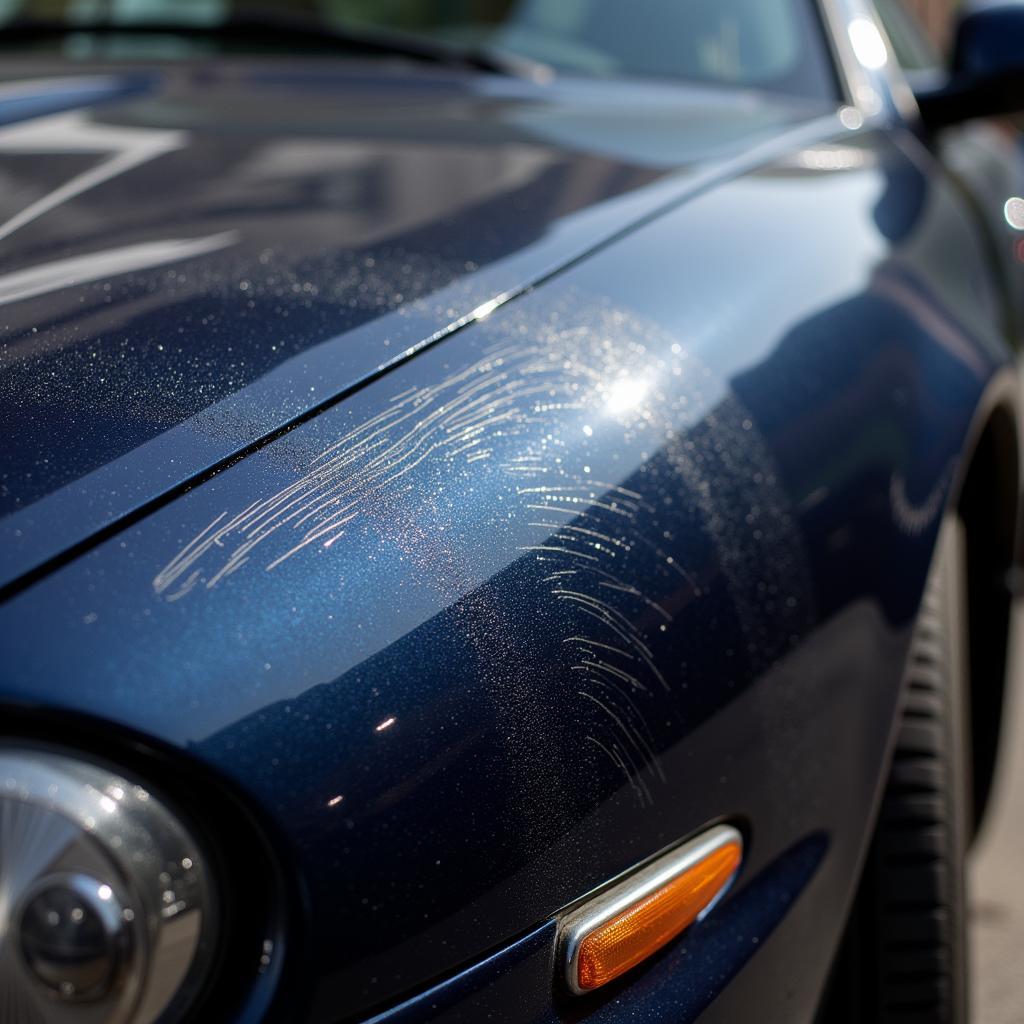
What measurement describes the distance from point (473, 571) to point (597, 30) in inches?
62.6

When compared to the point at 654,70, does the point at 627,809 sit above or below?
below

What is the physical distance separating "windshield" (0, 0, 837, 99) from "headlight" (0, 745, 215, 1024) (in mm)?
1627

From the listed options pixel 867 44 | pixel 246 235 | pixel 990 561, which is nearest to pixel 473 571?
pixel 246 235

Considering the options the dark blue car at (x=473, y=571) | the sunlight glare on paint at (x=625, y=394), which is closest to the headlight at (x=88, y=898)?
the dark blue car at (x=473, y=571)

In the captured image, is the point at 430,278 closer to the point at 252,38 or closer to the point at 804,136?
the point at 804,136

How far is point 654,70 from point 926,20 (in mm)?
10829

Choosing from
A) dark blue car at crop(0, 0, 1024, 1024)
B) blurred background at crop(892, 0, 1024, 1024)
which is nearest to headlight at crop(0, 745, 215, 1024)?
dark blue car at crop(0, 0, 1024, 1024)

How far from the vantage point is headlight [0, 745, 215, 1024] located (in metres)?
0.75

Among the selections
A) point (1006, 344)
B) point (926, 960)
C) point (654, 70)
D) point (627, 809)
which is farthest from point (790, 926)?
point (654, 70)

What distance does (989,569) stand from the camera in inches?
82.1

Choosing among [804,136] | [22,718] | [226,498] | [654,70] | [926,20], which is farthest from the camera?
[926,20]

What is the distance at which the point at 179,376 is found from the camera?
96 cm

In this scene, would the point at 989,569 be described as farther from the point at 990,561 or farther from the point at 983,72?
the point at 983,72

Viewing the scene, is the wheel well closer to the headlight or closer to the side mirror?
the side mirror
